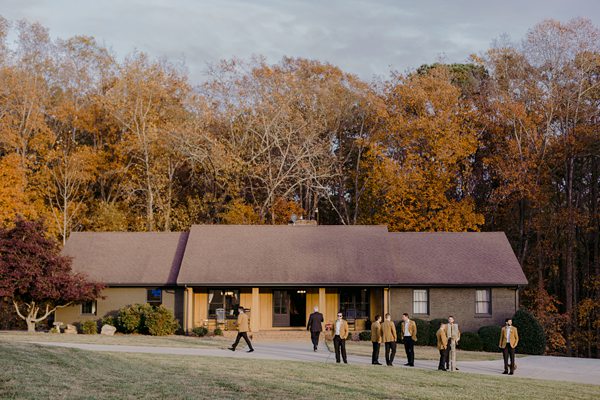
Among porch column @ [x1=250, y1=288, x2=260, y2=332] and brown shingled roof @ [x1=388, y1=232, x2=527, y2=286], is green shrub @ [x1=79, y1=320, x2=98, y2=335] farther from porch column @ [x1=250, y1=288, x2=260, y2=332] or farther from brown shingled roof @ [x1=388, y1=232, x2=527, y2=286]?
brown shingled roof @ [x1=388, y1=232, x2=527, y2=286]

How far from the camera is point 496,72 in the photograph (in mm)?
50969

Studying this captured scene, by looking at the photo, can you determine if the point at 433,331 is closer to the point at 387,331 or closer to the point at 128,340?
the point at 387,331

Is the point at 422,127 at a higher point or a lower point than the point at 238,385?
higher

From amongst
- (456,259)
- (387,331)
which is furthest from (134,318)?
(456,259)

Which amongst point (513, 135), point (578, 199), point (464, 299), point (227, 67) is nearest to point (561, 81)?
point (513, 135)

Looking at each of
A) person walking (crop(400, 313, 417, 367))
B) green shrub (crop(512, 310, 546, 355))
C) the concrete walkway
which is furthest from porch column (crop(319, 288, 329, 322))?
person walking (crop(400, 313, 417, 367))

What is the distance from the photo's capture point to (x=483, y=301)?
3700cm

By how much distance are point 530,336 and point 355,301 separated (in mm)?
8763

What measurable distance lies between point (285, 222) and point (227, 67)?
11.2m

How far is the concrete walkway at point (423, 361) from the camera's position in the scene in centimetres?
2467

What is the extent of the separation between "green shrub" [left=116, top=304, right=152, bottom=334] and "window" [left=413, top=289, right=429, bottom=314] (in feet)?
40.8

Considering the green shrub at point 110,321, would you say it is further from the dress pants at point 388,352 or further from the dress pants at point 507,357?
the dress pants at point 507,357

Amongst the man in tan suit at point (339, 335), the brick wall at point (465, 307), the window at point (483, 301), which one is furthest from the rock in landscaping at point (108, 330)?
the window at point (483, 301)

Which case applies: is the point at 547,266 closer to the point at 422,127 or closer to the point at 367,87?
the point at 422,127
